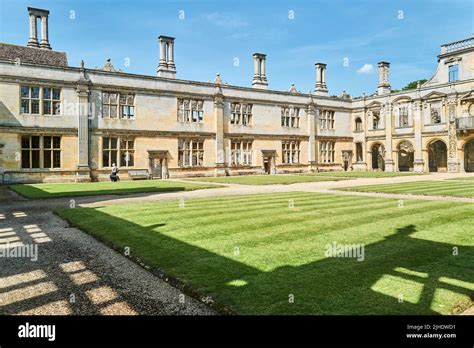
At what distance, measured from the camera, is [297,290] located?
4.30 m

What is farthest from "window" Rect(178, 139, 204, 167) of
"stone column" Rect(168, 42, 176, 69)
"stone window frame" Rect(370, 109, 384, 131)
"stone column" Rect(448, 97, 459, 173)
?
"stone column" Rect(448, 97, 459, 173)

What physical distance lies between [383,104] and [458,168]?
1121 cm

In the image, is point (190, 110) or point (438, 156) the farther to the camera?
point (438, 156)

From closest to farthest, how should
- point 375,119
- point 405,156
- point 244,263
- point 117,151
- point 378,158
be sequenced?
point 244,263
point 117,151
point 375,119
point 378,158
point 405,156

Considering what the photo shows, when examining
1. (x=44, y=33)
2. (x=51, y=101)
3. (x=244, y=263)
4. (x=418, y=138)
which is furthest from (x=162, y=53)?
(x=244, y=263)

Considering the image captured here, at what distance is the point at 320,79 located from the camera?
4300 centimetres

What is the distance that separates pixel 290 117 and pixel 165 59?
602 inches

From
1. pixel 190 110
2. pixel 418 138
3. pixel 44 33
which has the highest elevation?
pixel 44 33

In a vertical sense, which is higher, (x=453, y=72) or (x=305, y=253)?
(x=453, y=72)

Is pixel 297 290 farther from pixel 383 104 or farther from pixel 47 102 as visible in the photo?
pixel 383 104

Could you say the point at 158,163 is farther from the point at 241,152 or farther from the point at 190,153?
the point at 241,152

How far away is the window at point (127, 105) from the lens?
94.6 ft

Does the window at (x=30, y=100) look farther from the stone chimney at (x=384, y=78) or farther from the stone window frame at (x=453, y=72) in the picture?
the stone window frame at (x=453, y=72)
